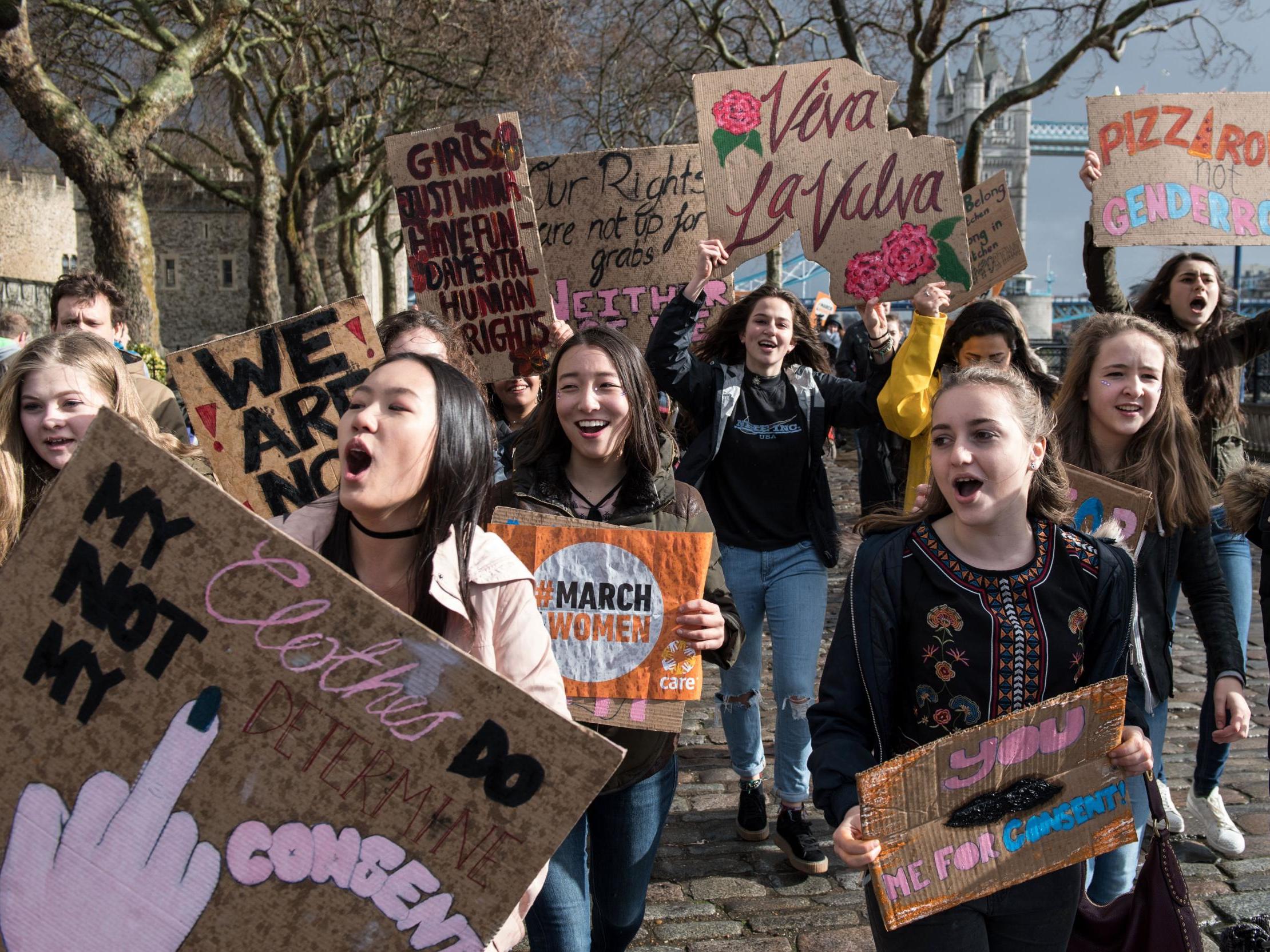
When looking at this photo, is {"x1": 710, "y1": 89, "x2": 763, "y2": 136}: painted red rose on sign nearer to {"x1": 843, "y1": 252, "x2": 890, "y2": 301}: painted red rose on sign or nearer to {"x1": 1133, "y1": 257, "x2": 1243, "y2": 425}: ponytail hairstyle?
{"x1": 843, "y1": 252, "x2": 890, "y2": 301}: painted red rose on sign

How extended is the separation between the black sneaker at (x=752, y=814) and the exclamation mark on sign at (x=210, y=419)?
7.27ft

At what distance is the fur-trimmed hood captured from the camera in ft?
11.0

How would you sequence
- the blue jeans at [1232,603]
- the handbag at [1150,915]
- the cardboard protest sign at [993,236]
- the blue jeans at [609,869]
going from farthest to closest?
the cardboard protest sign at [993,236]
the blue jeans at [1232,603]
the blue jeans at [609,869]
the handbag at [1150,915]

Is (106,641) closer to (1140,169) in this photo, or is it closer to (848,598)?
(848,598)

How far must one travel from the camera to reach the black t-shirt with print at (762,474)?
13.2ft

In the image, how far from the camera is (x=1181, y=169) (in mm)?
5262

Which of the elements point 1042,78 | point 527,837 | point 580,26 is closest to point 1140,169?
point 527,837

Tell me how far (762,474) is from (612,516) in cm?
125

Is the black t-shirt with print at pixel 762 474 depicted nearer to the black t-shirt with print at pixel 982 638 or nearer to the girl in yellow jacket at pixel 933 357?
the girl in yellow jacket at pixel 933 357

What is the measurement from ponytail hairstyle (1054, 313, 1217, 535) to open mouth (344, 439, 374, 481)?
2.09 meters

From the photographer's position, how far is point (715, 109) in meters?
4.70

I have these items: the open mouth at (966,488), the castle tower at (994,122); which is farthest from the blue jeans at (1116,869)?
the castle tower at (994,122)

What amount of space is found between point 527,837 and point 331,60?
72.6 feet

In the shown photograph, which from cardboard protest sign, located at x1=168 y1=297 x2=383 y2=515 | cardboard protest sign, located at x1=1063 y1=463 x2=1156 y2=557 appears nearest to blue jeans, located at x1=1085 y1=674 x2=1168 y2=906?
cardboard protest sign, located at x1=1063 y1=463 x2=1156 y2=557
